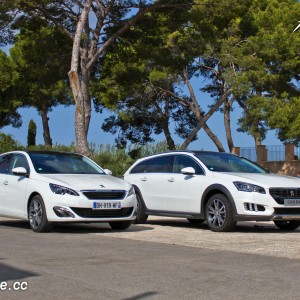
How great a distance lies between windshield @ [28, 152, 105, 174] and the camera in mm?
13922

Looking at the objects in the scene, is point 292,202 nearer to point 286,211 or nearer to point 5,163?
point 286,211

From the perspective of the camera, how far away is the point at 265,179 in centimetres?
1357

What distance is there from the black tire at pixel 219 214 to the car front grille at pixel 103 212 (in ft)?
5.01

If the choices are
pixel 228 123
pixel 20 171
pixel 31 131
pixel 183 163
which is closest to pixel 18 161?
pixel 20 171

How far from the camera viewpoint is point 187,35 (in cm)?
3669

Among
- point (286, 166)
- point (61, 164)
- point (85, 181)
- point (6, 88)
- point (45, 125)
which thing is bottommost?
Answer: point (85, 181)

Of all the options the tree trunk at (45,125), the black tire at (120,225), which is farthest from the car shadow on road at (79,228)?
the tree trunk at (45,125)

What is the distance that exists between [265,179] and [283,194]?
18.1 inches

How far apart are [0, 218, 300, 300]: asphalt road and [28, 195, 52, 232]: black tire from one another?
0.57ft

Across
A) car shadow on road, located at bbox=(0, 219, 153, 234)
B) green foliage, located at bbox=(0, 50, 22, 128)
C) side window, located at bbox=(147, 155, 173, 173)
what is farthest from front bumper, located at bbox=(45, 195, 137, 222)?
green foliage, located at bbox=(0, 50, 22, 128)

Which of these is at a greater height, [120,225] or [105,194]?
[105,194]

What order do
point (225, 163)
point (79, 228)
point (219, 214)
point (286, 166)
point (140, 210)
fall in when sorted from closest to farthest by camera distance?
point (219, 214) → point (79, 228) → point (225, 163) → point (140, 210) → point (286, 166)

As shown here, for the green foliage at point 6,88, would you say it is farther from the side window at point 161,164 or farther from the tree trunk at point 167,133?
the side window at point 161,164

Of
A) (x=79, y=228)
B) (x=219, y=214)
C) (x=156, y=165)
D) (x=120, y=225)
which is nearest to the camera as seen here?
(x=219, y=214)
